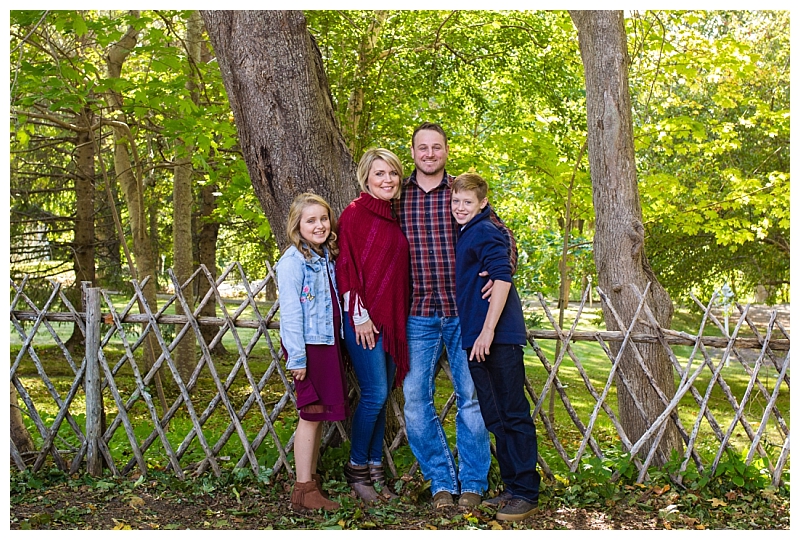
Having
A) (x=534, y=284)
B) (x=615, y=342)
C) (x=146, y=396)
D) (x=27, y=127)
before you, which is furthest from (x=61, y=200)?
(x=615, y=342)

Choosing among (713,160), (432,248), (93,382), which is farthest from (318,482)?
(713,160)

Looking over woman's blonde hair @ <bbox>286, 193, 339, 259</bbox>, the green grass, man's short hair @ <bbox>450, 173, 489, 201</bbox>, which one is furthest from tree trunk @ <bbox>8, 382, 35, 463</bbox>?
man's short hair @ <bbox>450, 173, 489, 201</bbox>

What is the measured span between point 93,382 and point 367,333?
5.66ft

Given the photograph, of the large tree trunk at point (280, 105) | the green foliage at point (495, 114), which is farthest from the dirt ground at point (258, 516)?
the green foliage at point (495, 114)

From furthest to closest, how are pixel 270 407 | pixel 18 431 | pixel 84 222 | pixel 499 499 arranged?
pixel 84 222
pixel 270 407
pixel 18 431
pixel 499 499

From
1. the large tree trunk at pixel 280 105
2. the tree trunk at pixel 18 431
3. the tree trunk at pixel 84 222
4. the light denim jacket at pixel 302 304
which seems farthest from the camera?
the tree trunk at pixel 84 222

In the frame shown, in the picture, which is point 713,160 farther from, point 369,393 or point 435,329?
point 369,393

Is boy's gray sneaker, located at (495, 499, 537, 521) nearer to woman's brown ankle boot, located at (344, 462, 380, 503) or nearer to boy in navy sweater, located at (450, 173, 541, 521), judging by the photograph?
boy in navy sweater, located at (450, 173, 541, 521)

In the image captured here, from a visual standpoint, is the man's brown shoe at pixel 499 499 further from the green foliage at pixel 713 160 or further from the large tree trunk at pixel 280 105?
the green foliage at pixel 713 160

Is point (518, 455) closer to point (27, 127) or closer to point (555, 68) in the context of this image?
point (27, 127)

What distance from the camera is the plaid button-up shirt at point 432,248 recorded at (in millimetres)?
3312

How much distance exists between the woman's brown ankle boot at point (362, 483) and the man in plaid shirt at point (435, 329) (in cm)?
28

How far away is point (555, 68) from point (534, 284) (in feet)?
7.99

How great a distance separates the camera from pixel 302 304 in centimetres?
327
